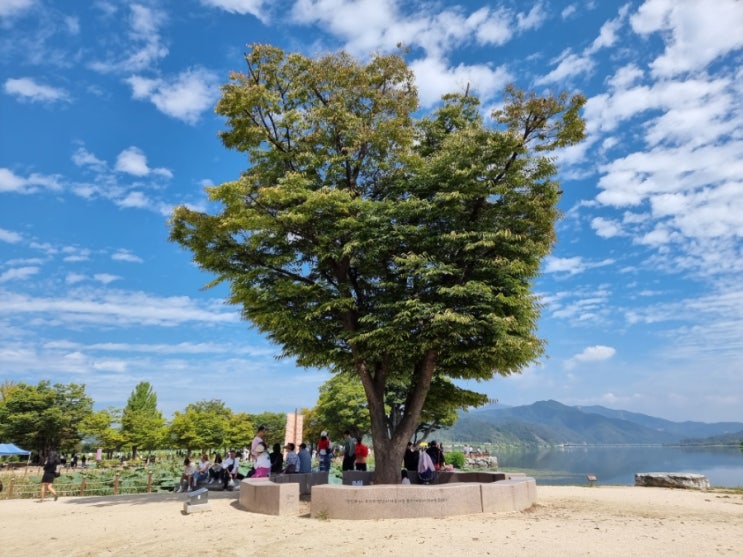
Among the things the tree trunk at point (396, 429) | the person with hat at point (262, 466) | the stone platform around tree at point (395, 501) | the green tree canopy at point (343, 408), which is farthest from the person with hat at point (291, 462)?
the green tree canopy at point (343, 408)

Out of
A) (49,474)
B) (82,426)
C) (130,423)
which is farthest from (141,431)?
(49,474)

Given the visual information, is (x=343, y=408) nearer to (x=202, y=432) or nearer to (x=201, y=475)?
(x=202, y=432)

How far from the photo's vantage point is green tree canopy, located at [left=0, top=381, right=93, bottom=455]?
47562 millimetres

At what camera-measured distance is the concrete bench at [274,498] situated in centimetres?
1166

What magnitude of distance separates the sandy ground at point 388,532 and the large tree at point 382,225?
4.43m

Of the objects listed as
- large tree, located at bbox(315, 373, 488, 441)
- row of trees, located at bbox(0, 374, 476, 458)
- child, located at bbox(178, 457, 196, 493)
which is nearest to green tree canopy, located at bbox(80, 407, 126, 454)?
row of trees, located at bbox(0, 374, 476, 458)

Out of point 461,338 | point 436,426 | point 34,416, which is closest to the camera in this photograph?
point 461,338

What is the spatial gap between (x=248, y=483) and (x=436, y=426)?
28.5 m

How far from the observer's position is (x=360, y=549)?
8.12m

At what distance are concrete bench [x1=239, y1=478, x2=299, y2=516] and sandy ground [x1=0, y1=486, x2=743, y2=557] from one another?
0.35 m

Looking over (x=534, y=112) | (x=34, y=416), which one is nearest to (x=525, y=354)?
(x=534, y=112)

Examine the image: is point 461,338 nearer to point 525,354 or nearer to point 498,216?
point 525,354

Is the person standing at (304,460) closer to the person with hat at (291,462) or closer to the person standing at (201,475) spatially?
the person with hat at (291,462)

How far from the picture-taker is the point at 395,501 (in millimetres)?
10734
